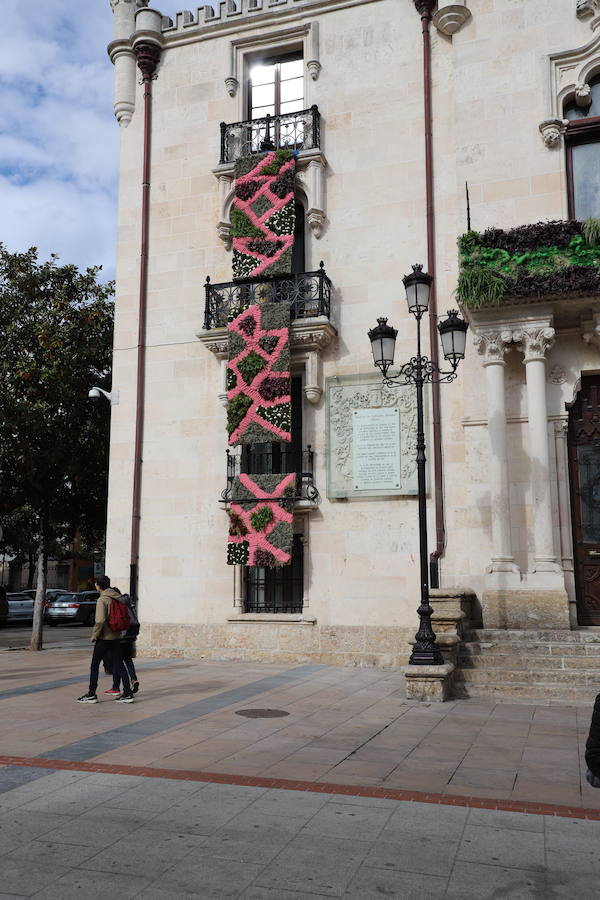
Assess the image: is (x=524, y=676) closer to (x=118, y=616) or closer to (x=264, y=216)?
(x=118, y=616)

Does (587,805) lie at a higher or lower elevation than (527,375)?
lower

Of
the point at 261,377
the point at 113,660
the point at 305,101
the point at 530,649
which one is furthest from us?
the point at 305,101

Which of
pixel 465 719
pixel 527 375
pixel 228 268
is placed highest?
pixel 228 268

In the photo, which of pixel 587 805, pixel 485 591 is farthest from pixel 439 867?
pixel 485 591

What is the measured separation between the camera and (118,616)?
10.6 metres

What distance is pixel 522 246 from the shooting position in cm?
1330

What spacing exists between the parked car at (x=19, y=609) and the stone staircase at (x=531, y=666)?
89.7ft

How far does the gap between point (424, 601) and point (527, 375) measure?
190 inches

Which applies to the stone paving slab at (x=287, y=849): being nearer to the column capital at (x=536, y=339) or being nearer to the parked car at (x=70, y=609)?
the column capital at (x=536, y=339)

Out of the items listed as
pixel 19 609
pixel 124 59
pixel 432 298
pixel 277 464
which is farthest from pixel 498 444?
pixel 19 609

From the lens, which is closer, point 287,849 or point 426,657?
point 287,849

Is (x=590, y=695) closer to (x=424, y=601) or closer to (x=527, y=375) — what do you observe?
(x=424, y=601)

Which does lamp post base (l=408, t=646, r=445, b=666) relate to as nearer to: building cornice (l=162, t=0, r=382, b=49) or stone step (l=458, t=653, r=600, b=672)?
stone step (l=458, t=653, r=600, b=672)

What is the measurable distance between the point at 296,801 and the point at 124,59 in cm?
1785
